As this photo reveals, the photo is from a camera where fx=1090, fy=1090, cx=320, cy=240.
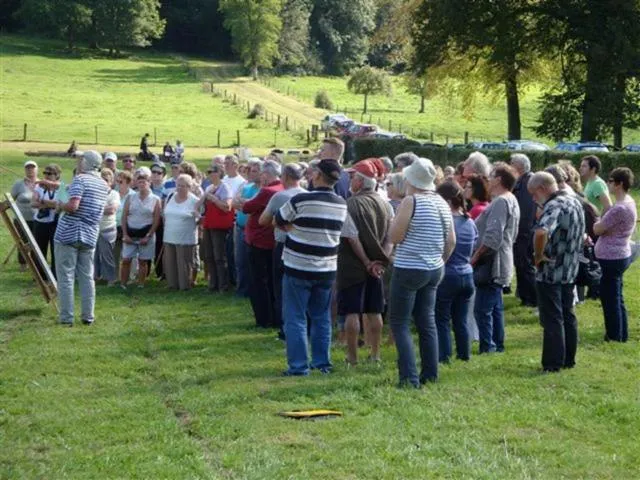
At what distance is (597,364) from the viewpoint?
34.9 feet

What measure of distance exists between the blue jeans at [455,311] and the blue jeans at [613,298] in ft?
5.85

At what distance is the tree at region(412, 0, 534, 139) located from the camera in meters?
41.4

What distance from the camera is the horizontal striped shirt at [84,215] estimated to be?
1305 centimetres

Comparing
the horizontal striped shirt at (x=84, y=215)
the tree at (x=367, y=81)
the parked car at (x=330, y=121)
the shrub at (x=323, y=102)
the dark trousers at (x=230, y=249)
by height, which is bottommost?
the dark trousers at (x=230, y=249)

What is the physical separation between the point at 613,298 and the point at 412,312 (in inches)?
123

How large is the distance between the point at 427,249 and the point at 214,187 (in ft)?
23.3

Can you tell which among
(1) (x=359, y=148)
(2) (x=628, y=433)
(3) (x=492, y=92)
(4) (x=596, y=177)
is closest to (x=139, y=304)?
(4) (x=596, y=177)

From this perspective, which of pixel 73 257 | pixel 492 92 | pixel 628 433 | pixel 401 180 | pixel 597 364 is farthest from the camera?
pixel 492 92

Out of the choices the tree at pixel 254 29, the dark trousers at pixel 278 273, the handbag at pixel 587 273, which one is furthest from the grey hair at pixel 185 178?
the tree at pixel 254 29

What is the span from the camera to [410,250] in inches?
Answer: 365

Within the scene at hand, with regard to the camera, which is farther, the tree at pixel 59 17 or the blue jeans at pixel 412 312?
the tree at pixel 59 17

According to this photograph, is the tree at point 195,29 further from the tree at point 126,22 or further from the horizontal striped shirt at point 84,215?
the horizontal striped shirt at point 84,215

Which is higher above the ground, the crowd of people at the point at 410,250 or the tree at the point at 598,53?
the tree at the point at 598,53

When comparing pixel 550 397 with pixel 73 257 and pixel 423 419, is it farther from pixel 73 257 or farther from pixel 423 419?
pixel 73 257
